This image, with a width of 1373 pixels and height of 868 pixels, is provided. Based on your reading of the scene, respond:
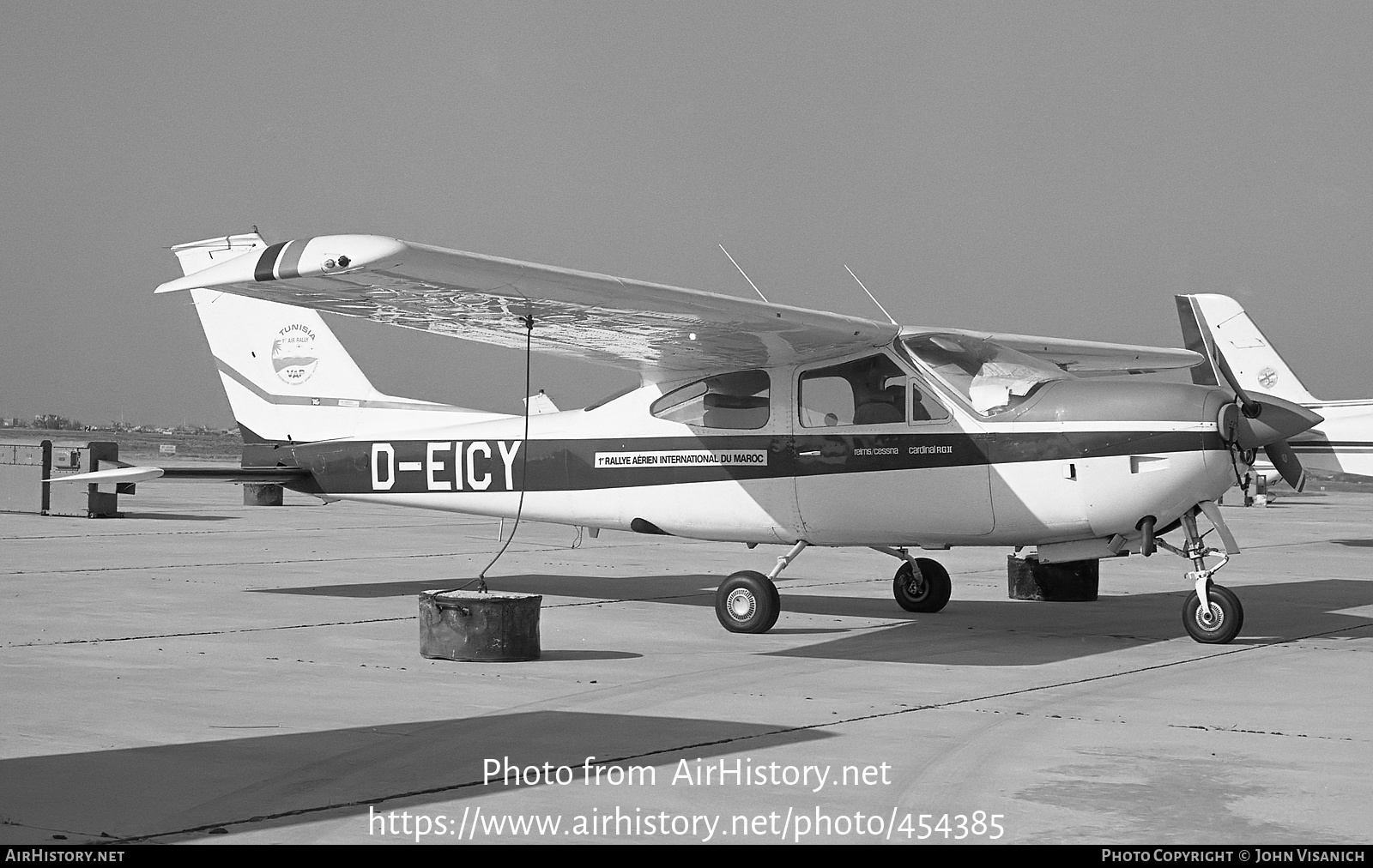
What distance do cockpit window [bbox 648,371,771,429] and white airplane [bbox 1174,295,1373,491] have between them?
3973mm

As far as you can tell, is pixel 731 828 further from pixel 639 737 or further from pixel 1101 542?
pixel 1101 542

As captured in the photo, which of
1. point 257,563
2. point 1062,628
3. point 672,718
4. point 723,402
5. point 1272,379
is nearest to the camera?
point 672,718

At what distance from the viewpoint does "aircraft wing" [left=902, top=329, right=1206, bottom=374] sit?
474 inches

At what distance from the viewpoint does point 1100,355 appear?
12.6 m

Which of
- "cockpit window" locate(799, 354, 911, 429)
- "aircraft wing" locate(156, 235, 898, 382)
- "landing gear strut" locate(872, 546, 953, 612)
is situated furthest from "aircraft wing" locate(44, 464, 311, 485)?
"landing gear strut" locate(872, 546, 953, 612)

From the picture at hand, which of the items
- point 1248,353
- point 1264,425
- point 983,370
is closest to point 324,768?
point 983,370

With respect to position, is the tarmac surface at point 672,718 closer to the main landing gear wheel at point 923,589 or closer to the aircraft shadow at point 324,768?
the aircraft shadow at point 324,768

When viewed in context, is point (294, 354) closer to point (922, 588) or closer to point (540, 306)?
point (540, 306)

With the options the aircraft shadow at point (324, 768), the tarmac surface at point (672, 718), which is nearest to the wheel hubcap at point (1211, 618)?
the tarmac surface at point (672, 718)

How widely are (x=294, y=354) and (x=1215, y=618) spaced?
326 inches

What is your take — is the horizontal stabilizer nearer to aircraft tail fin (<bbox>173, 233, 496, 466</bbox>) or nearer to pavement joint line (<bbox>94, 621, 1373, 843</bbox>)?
aircraft tail fin (<bbox>173, 233, 496, 466</bbox>)

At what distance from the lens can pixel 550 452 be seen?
460 inches

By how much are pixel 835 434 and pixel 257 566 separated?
7.50 metres
